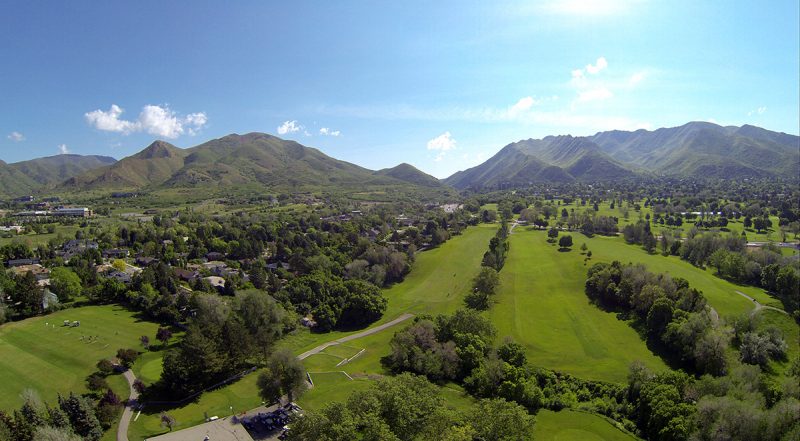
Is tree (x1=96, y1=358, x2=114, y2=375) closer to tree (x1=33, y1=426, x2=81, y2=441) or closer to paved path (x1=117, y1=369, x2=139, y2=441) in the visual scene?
paved path (x1=117, y1=369, x2=139, y2=441)

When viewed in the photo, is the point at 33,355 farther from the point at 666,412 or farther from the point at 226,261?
the point at 666,412

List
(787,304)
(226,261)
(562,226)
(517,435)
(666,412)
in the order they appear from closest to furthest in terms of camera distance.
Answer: (517,435), (666,412), (787,304), (226,261), (562,226)

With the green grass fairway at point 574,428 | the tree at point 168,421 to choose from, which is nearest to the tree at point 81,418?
the tree at point 168,421

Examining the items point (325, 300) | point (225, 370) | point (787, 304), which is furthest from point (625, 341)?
point (225, 370)

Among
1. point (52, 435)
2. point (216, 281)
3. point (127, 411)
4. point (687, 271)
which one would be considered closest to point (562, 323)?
point (687, 271)

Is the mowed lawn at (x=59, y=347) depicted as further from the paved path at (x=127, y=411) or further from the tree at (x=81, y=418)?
the tree at (x=81, y=418)

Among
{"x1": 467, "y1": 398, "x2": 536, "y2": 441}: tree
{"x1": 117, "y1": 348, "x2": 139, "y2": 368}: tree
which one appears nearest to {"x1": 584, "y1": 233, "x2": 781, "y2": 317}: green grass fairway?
{"x1": 467, "y1": 398, "x2": 536, "y2": 441}: tree

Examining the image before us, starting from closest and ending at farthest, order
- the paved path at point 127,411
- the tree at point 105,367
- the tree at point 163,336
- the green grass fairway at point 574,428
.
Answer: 1. the paved path at point 127,411
2. the green grass fairway at point 574,428
3. the tree at point 105,367
4. the tree at point 163,336
